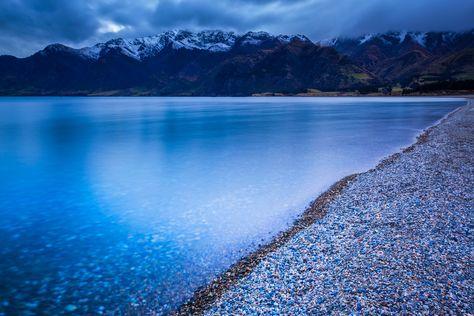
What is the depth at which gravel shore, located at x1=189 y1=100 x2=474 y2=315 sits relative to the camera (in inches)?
344

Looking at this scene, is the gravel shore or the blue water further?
the blue water

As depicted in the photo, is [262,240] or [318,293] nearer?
[318,293]

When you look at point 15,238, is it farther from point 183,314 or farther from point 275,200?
point 275,200

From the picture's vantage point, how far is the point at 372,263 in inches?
418

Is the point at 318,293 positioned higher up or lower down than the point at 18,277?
higher up

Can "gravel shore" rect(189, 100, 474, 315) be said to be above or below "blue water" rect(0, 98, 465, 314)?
above

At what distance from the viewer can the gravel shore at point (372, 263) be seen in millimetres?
8727

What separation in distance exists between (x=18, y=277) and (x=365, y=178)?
20038 mm

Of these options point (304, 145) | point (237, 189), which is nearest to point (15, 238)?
point (237, 189)

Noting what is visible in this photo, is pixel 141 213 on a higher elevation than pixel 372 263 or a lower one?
lower

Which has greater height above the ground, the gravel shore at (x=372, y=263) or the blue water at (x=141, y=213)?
the gravel shore at (x=372, y=263)

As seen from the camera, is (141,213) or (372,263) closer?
(372,263)

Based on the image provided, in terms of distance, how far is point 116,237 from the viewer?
52.1ft

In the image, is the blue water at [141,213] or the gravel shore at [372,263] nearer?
the gravel shore at [372,263]
